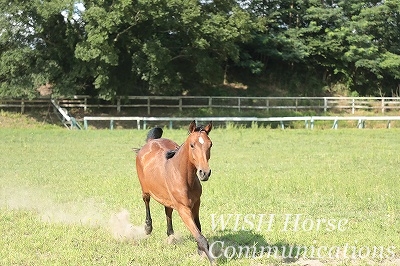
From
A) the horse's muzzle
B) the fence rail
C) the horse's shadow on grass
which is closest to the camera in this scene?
the horse's muzzle

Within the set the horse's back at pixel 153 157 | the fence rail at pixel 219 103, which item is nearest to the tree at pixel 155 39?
the fence rail at pixel 219 103

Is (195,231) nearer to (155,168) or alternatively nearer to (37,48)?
(155,168)

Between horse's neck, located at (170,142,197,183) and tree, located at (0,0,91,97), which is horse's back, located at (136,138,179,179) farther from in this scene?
tree, located at (0,0,91,97)

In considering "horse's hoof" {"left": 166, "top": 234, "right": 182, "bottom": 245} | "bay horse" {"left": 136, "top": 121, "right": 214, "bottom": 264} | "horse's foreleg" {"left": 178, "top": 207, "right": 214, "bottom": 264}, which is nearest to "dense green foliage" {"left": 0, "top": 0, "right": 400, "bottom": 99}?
"bay horse" {"left": 136, "top": 121, "right": 214, "bottom": 264}

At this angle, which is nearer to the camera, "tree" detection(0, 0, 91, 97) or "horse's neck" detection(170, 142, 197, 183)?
"horse's neck" detection(170, 142, 197, 183)

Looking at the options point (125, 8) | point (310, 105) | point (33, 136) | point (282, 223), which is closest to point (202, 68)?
point (125, 8)

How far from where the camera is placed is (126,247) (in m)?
7.16

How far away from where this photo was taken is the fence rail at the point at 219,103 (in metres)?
33.4

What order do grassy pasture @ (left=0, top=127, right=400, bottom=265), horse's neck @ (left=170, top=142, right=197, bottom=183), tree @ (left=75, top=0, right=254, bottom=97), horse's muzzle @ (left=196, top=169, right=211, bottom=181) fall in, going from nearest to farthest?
horse's muzzle @ (left=196, top=169, right=211, bottom=181) < horse's neck @ (left=170, top=142, right=197, bottom=183) < grassy pasture @ (left=0, top=127, right=400, bottom=265) < tree @ (left=75, top=0, right=254, bottom=97)

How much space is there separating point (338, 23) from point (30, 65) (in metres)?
23.3

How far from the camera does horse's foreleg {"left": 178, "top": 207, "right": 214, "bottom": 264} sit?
6162 millimetres

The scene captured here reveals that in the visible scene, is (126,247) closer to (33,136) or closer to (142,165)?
(142,165)

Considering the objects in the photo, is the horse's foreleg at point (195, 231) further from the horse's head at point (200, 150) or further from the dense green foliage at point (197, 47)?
the dense green foliage at point (197, 47)

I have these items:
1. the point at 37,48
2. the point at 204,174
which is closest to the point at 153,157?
the point at 204,174
